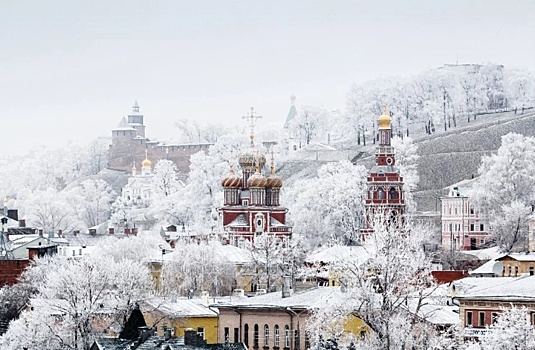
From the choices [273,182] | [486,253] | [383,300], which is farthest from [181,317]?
[486,253]

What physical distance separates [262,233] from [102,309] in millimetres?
45211

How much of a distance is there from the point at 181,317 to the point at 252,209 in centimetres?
4935

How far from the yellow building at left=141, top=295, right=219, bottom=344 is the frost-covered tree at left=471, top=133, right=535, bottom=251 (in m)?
52.2

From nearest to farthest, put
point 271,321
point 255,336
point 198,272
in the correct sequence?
point 271,321
point 255,336
point 198,272

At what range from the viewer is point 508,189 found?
13112 centimetres

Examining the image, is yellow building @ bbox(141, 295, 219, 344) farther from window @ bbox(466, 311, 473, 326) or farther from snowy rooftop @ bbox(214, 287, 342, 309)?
window @ bbox(466, 311, 473, 326)

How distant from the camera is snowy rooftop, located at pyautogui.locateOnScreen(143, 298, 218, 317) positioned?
73.0m

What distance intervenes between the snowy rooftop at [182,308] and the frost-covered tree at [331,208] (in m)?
51.0

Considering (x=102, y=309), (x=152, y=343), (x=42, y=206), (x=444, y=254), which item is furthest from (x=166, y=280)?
(x=42, y=206)

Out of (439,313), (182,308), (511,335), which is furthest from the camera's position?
(182,308)

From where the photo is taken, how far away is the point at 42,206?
186m

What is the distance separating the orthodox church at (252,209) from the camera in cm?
12006

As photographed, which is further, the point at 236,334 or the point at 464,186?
the point at 464,186

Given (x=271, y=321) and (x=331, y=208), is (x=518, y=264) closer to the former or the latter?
(x=271, y=321)
